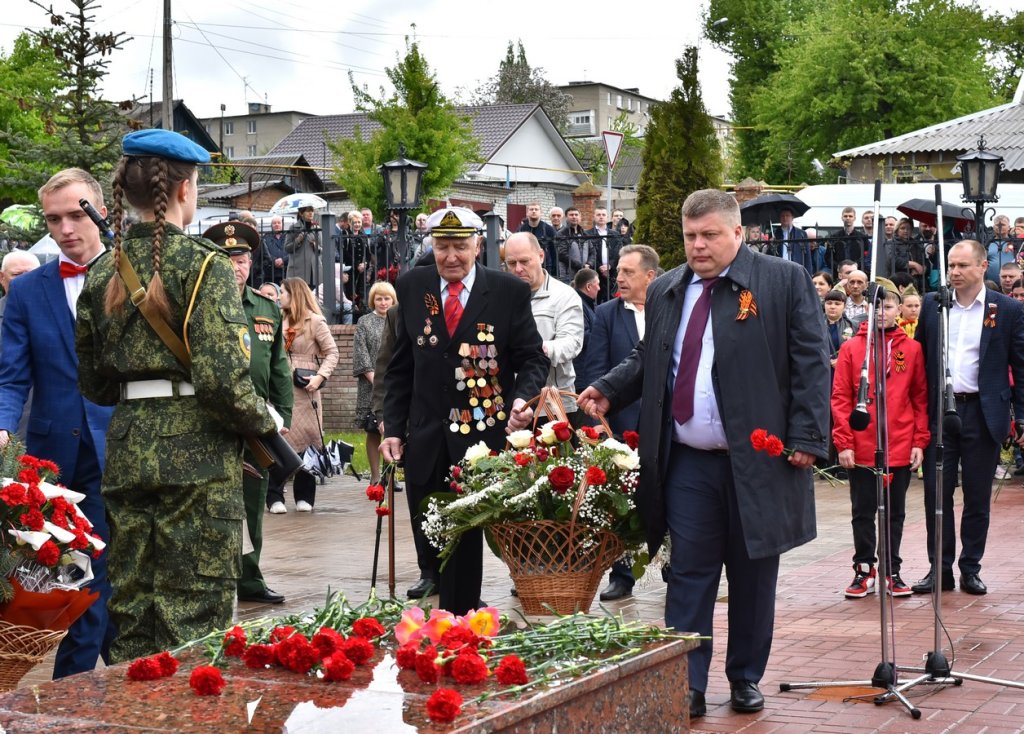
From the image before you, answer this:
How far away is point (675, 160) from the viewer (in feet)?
58.3

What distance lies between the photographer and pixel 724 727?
559cm

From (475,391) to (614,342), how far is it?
209cm

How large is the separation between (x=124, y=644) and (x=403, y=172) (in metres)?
13.3

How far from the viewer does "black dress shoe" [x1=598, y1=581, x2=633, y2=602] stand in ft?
27.7

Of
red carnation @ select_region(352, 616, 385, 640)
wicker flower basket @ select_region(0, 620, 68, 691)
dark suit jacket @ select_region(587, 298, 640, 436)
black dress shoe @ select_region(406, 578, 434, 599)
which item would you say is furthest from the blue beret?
dark suit jacket @ select_region(587, 298, 640, 436)

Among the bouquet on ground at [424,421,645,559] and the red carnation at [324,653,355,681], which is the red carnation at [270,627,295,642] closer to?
the red carnation at [324,653,355,681]

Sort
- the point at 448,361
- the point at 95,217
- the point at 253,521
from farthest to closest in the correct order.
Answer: the point at 253,521, the point at 448,361, the point at 95,217

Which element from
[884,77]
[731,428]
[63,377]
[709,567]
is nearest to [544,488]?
[709,567]

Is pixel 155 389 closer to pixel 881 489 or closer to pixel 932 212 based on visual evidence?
pixel 881 489

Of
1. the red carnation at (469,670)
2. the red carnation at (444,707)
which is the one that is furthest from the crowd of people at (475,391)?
the red carnation at (444,707)

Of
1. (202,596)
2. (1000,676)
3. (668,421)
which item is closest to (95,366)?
(202,596)

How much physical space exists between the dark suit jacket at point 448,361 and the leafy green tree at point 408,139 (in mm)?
27087

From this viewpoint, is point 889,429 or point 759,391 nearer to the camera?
point 759,391

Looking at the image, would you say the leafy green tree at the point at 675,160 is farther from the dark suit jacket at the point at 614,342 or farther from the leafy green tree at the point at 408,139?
the leafy green tree at the point at 408,139
